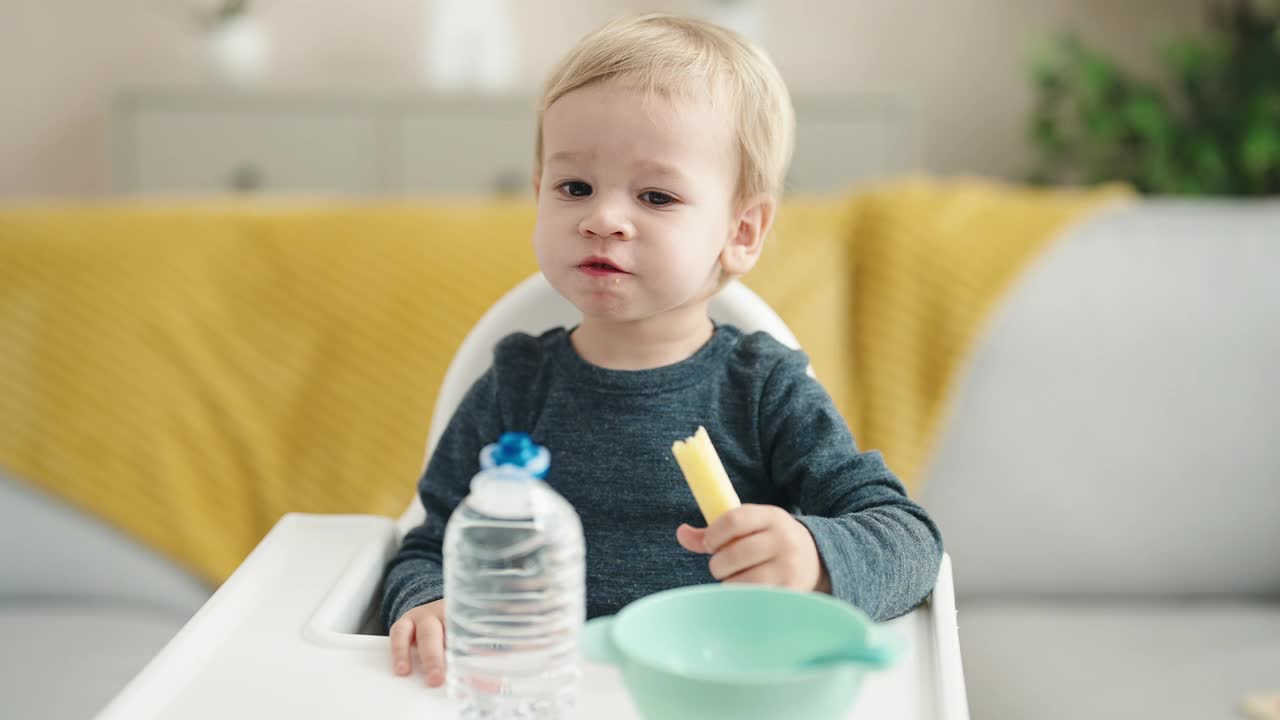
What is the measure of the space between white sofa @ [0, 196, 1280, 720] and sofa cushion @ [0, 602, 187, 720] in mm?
28

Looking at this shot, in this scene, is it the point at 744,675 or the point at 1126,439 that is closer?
the point at 744,675

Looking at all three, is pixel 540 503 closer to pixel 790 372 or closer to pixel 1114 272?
pixel 790 372

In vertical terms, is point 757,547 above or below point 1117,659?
above

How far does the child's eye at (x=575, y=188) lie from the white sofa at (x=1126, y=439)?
903 mm

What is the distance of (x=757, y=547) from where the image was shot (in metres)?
0.70

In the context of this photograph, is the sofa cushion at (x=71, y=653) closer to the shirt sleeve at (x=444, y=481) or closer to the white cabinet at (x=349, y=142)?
the shirt sleeve at (x=444, y=481)

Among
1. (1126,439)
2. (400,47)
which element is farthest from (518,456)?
(400,47)

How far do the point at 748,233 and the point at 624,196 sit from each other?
0.47 feet

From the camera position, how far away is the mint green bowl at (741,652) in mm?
537

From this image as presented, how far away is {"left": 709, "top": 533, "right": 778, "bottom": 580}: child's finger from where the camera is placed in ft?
2.30

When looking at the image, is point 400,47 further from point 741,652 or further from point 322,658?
point 741,652

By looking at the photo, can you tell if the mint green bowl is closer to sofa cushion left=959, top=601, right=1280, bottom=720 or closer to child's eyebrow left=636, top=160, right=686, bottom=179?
child's eyebrow left=636, top=160, right=686, bottom=179

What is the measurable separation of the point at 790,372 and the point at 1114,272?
863 mm

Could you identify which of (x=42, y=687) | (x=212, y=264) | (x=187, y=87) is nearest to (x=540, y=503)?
(x=42, y=687)
